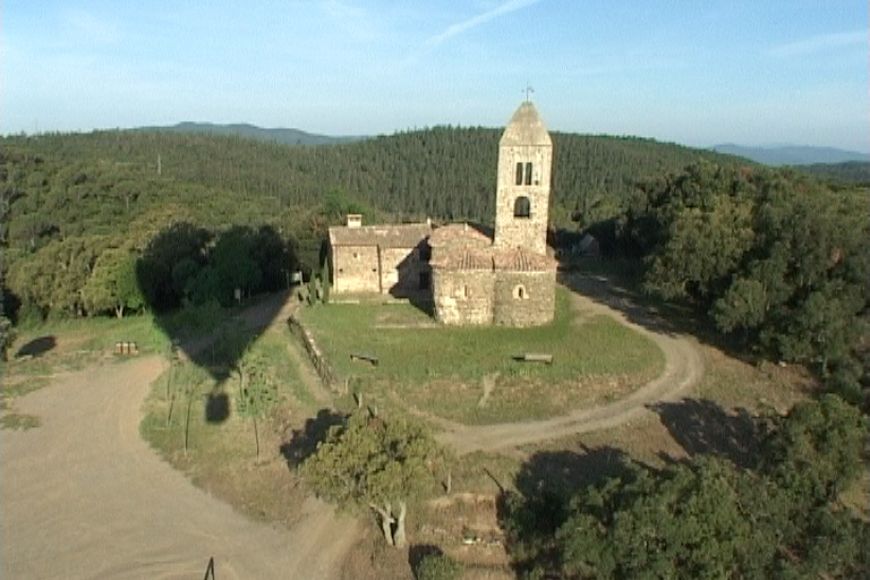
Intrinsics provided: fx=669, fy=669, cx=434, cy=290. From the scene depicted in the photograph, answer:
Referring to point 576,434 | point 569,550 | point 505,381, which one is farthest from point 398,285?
point 569,550

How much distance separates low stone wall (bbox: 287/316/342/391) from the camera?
28797mm

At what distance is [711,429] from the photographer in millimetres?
24797

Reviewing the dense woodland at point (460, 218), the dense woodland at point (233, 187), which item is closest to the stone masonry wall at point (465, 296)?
the dense woodland at point (460, 218)

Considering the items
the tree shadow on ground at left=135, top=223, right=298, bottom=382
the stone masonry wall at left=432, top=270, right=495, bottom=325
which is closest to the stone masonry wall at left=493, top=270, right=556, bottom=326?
the stone masonry wall at left=432, top=270, right=495, bottom=325

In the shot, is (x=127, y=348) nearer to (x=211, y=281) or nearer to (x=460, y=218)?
(x=211, y=281)

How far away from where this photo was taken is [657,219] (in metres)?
45.8

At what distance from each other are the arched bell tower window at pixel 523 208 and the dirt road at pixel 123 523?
66.9 ft

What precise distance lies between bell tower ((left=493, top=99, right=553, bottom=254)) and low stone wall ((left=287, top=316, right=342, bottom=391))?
11295 mm

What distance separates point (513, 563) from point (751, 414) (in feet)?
A: 41.5

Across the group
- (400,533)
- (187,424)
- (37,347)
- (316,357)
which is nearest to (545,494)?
(400,533)

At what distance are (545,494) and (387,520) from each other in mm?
4724

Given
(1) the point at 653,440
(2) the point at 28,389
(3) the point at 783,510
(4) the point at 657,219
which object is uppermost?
(4) the point at 657,219

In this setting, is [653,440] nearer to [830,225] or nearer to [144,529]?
[830,225]

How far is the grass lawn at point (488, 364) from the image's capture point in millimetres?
26442
